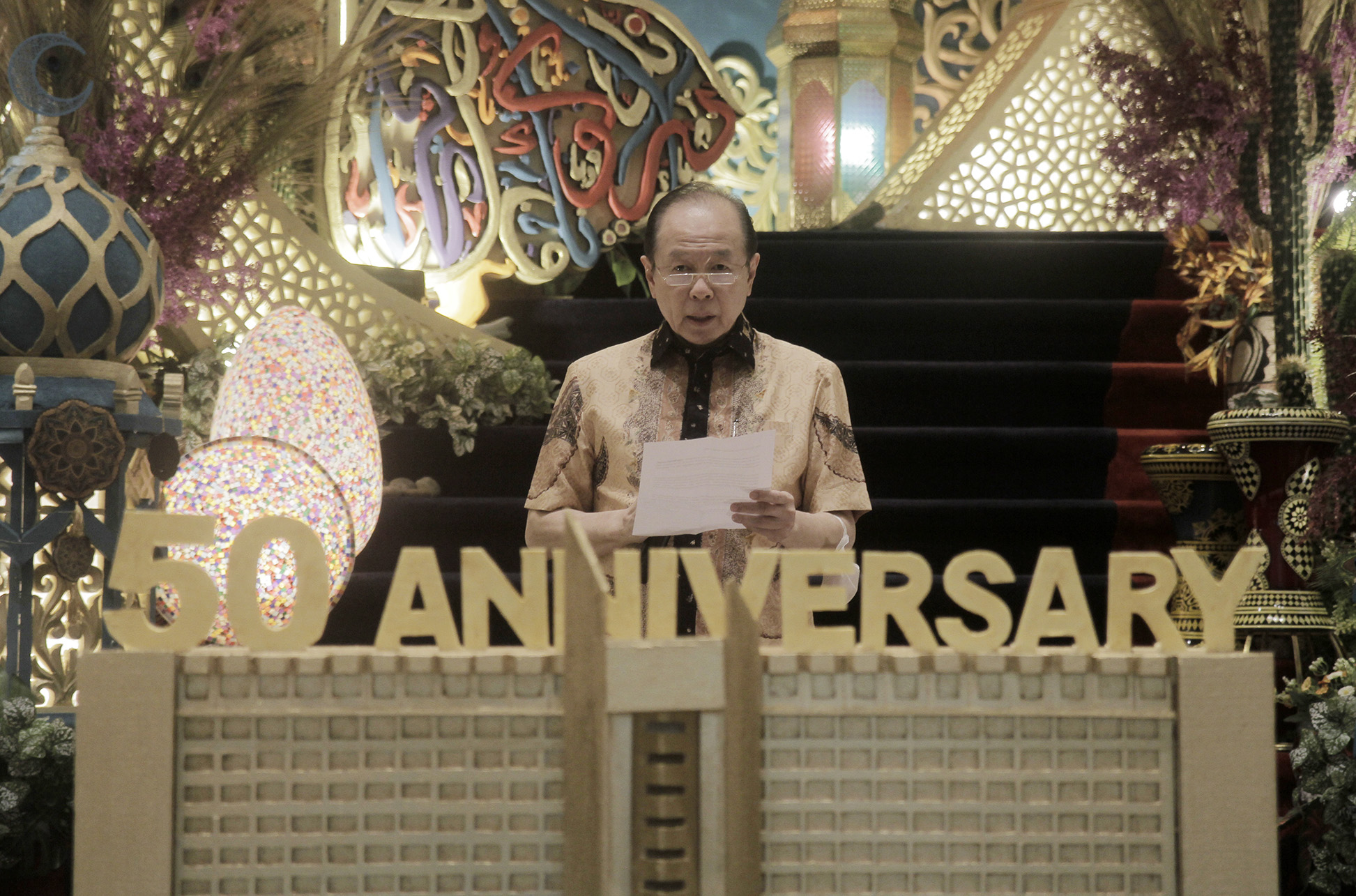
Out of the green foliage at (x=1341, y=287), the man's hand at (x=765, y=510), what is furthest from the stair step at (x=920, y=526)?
the man's hand at (x=765, y=510)

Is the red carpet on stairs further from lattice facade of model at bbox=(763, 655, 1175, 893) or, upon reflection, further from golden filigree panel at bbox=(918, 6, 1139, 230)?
lattice facade of model at bbox=(763, 655, 1175, 893)

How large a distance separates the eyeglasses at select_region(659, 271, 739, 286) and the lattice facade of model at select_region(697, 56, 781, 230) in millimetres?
4403

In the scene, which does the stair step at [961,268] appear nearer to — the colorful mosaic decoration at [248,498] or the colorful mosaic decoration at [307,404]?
the colorful mosaic decoration at [307,404]

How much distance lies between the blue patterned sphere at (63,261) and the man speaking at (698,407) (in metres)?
0.69

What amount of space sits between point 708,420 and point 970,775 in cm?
74

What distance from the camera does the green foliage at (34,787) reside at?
1.71m

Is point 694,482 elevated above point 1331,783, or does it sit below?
above

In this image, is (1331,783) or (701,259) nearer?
(701,259)

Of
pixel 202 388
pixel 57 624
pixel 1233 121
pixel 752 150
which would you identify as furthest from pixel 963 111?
pixel 57 624

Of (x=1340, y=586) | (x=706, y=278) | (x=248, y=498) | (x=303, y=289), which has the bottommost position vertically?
(x=1340, y=586)

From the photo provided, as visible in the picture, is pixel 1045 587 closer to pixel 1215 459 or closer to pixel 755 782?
pixel 755 782

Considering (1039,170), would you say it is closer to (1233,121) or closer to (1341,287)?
(1233,121)

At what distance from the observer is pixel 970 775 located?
115cm

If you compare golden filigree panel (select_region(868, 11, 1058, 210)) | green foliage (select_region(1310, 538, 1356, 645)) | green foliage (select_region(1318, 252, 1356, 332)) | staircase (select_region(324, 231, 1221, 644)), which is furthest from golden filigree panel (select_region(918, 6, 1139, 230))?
green foliage (select_region(1310, 538, 1356, 645))
